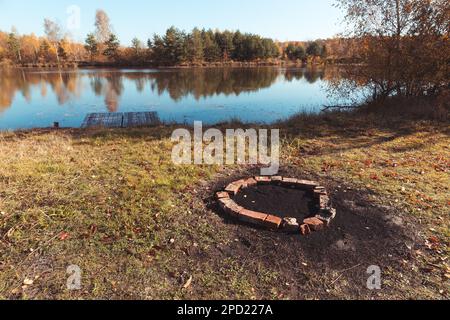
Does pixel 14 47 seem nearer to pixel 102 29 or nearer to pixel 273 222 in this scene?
pixel 102 29

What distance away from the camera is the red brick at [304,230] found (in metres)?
3.12

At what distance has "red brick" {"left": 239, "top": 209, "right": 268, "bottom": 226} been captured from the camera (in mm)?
3262

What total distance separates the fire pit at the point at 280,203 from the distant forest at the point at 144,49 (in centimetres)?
4758

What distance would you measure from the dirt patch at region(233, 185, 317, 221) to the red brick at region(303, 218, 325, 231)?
0.15 m

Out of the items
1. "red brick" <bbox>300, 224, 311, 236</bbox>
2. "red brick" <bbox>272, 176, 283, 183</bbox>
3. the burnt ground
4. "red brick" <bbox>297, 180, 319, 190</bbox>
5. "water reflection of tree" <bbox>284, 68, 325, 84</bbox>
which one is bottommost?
the burnt ground

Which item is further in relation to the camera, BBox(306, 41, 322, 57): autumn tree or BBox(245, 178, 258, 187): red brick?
BBox(306, 41, 322, 57): autumn tree

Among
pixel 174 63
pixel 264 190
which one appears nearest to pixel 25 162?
pixel 264 190

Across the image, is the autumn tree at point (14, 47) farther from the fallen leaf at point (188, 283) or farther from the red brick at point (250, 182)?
the fallen leaf at point (188, 283)

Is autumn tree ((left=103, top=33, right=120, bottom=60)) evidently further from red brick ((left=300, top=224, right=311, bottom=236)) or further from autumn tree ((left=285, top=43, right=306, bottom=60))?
red brick ((left=300, top=224, right=311, bottom=236))

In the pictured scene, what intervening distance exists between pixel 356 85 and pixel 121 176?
860cm

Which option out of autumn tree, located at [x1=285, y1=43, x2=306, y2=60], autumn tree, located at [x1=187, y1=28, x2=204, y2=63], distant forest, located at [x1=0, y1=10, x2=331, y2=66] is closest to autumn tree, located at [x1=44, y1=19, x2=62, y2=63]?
distant forest, located at [x1=0, y1=10, x2=331, y2=66]

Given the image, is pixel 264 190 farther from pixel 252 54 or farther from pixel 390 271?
pixel 252 54

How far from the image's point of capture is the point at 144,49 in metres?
53.1

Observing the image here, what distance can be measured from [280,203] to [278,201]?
52mm
